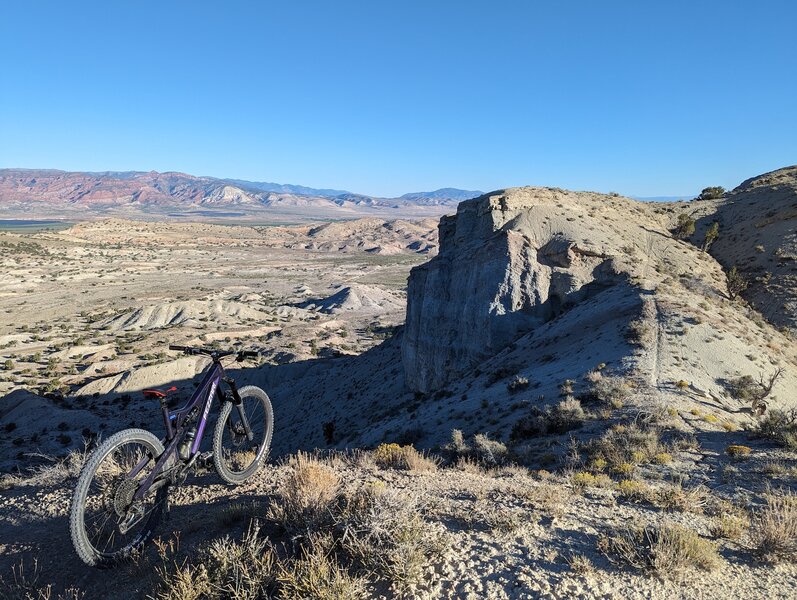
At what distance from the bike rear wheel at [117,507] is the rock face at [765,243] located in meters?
28.0

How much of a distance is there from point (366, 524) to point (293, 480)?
1.30m

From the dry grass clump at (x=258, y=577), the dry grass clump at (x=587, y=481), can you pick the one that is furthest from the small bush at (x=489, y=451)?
the dry grass clump at (x=258, y=577)

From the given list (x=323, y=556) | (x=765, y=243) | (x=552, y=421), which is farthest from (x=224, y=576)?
(x=765, y=243)

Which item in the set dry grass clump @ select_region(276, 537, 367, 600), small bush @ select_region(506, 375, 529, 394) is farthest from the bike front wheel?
small bush @ select_region(506, 375, 529, 394)

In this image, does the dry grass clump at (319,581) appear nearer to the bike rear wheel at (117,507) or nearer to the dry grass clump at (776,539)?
the bike rear wheel at (117,507)

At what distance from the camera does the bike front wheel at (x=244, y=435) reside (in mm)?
6877

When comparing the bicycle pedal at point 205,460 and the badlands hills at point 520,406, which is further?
the bicycle pedal at point 205,460

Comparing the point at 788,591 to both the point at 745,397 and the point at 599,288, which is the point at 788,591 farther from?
the point at 599,288

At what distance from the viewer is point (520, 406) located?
14.4m

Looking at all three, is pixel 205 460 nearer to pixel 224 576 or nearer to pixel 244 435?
pixel 244 435

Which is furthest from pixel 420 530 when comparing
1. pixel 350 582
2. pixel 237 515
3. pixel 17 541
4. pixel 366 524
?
pixel 17 541

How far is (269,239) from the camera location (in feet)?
570

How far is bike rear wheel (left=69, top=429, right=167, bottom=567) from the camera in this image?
14.7 ft

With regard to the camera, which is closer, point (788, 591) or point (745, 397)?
point (788, 591)
